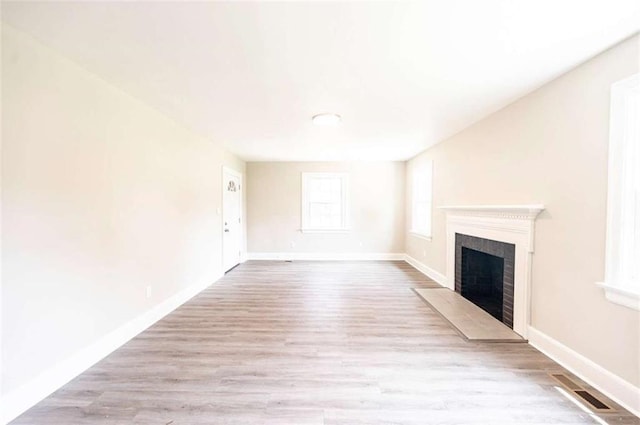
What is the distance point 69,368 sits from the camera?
2.03 metres

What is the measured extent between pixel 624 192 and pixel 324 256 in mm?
5408

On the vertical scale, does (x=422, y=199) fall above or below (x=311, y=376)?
above

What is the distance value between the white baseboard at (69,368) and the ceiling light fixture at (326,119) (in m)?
2.79

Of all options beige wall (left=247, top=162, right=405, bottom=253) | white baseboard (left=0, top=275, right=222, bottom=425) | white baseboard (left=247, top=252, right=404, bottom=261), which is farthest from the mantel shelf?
white baseboard (left=0, top=275, right=222, bottom=425)

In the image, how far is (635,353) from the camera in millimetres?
1708

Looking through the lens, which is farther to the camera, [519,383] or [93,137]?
[93,137]

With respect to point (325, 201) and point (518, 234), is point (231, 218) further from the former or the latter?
point (518, 234)

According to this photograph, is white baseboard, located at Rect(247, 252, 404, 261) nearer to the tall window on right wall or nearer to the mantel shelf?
the mantel shelf

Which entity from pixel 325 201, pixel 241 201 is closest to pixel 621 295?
pixel 325 201

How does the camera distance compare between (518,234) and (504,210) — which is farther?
(504,210)

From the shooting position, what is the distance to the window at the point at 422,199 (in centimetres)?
528

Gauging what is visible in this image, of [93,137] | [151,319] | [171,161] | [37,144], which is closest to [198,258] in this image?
[151,319]

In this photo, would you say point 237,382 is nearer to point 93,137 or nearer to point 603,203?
point 93,137

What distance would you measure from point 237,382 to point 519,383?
6.73 feet
